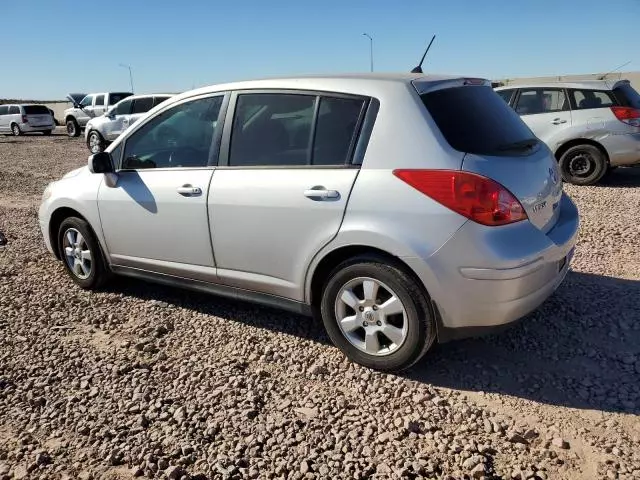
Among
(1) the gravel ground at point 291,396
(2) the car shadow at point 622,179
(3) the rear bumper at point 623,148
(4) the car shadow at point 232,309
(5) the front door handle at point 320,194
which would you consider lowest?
(2) the car shadow at point 622,179

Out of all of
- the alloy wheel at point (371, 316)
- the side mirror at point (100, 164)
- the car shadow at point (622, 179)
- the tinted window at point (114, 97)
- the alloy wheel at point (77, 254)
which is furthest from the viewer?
the tinted window at point (114, 97)

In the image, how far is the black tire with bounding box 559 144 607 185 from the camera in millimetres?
8586

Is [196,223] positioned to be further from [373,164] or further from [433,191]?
[433,191]

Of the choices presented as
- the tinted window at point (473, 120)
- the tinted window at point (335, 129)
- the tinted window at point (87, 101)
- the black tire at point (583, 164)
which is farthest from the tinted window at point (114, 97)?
the tinted window at point (473, 120)

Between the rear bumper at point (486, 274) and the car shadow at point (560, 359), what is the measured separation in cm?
42

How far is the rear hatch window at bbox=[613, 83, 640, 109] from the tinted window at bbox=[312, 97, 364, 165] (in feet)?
22.6

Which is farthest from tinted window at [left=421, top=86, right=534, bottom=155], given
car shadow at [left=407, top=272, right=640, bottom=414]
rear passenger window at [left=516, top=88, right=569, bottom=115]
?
rear passenger window at [left=516, top=88, right=569, bottom=115]

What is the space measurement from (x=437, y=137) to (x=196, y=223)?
174cm

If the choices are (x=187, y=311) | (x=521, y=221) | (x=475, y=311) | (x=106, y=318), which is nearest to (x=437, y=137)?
(x=521, y=221)

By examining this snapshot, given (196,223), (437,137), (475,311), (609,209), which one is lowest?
(609,209)

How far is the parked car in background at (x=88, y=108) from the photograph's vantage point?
893 inches

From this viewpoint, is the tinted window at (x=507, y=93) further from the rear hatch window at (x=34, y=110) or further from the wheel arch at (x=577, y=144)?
the rear hatch window at (x=34, y=110)

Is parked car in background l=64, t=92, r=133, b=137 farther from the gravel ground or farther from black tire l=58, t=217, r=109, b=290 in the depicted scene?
the gravel ground

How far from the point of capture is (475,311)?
9.52 feet
